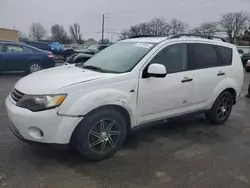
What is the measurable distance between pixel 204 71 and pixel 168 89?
0.95m

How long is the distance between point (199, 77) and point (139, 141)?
4.71 ft

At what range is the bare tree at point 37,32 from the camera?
72.9m

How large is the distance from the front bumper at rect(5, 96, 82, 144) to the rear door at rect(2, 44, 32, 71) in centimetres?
868

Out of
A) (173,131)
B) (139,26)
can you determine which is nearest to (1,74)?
(173,131)

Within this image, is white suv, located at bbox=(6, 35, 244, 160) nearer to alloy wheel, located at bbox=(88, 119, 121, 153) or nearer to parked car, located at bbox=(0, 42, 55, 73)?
alloy wheel, located at bbox=(88, 119, 121, 153)

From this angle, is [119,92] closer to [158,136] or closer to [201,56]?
[158,136]

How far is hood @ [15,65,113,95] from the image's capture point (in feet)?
10.5

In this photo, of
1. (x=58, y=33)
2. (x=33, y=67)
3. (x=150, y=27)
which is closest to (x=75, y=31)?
(x=58, y=33)

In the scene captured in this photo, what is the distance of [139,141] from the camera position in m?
4.24

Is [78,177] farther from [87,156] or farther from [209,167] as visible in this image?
[209,167]

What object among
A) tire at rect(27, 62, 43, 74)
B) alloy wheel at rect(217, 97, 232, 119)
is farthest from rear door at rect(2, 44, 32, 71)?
alloy wheel at rect(217, 97, 232, 119)

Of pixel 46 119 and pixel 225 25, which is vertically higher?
pixel 225 25

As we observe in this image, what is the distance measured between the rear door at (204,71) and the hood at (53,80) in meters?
1.63

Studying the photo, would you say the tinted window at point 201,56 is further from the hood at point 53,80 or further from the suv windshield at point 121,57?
the hood at point 53,80
